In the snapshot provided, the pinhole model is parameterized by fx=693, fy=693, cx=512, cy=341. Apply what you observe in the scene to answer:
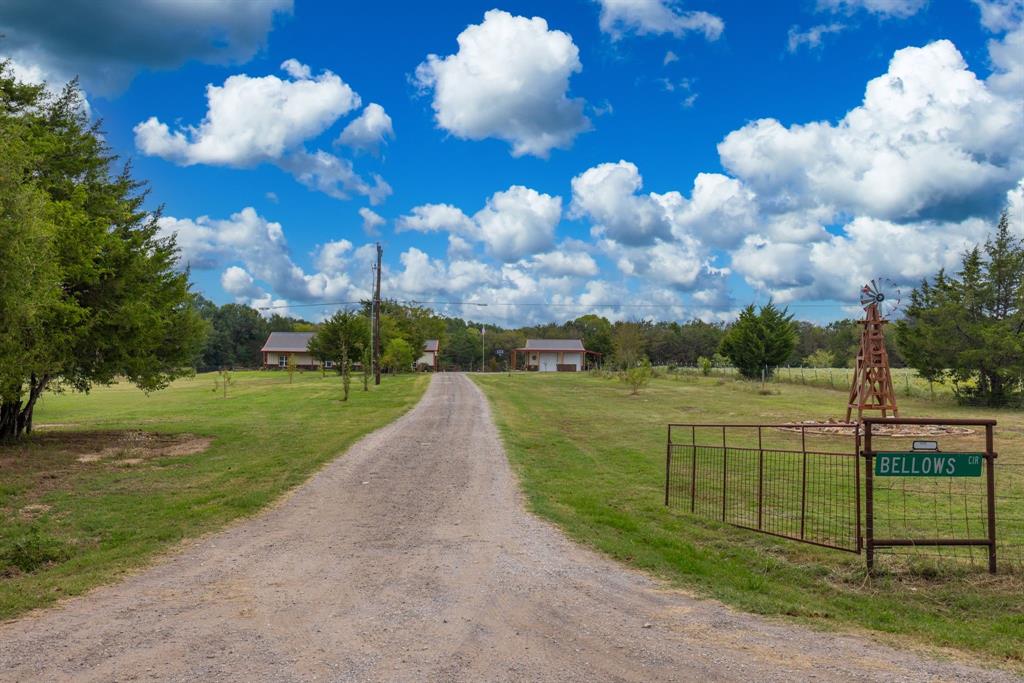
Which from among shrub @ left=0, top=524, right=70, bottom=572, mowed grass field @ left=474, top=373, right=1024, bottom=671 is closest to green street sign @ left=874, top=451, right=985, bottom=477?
mowed grass field @ left=474, top=373, right=1024, bottom=671

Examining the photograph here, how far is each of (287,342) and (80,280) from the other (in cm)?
7568

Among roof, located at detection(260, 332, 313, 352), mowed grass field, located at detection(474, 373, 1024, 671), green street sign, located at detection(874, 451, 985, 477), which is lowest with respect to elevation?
mowed grass field, located at detection(474, 373, 1024, 671)

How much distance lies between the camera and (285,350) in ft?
287

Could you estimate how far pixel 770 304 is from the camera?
55.9m

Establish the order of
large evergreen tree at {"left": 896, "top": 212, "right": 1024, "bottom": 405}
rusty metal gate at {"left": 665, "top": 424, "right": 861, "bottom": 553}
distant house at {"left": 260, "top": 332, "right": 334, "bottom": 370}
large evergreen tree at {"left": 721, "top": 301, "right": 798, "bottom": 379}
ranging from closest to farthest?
rusty metal gate at {"left": 665, "top": 424, "right": 861, "bottom": 553}, large evergreen tree at {"left": 896, "top": 212, "right": 1024, "bottom": 405}, large evergreen tree at {"left": 721, "top": 301, "right": 798, "bottom": 379}, distant house at {"left": 260, "top": 332, "right": 334, "bottom": 370}

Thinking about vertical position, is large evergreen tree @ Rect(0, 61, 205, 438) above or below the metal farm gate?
above

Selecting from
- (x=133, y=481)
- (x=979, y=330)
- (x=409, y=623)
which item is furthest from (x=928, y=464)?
(x=979, y=330)

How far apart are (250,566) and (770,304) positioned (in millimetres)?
54416

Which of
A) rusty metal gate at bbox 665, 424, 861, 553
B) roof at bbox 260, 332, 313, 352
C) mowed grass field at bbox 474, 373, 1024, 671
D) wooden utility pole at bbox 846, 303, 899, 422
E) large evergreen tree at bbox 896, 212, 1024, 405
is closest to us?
mowed grass field at bbox 474, 373, 1024, 671

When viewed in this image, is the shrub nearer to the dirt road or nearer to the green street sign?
the dirt road

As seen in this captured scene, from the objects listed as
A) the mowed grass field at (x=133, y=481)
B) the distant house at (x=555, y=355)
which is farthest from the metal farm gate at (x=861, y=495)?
the distant house at (x=555, y=355)

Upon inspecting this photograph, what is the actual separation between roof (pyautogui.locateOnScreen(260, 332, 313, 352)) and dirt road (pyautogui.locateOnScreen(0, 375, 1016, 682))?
270 ft

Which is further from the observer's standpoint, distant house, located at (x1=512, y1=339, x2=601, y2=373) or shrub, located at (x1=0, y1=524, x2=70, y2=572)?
distant house, located at (x1=512, y1=339, x2=601, y2=373)

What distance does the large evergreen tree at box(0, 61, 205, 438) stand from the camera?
1277 centimetres
